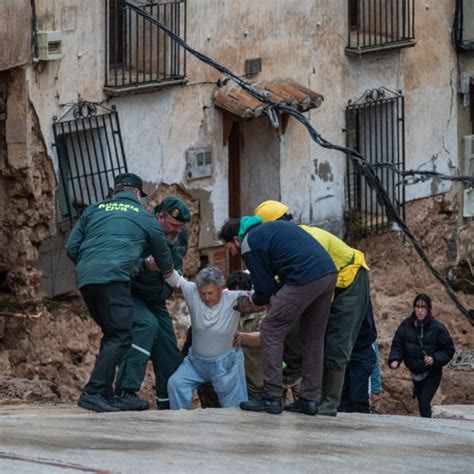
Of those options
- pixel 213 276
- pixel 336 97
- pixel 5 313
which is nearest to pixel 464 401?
pixel 336 97

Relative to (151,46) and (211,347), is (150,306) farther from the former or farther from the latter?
(151,46)

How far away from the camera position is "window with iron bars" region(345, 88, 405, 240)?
20297 mm

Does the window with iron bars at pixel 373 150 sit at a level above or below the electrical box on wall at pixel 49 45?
below

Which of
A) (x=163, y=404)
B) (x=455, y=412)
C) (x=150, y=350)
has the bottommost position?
(x=455, y=412)

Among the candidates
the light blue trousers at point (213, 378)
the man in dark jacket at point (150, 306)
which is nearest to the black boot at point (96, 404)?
the man in dark jacket at point (150, 306)

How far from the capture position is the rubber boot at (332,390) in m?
12.7

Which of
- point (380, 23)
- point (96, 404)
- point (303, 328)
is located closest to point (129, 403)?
point (96, 404)

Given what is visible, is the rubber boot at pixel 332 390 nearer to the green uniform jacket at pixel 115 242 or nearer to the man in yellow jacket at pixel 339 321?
the man in yellow jacket at pixel 339 321

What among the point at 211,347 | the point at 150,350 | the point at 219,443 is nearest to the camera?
the point at 219,443

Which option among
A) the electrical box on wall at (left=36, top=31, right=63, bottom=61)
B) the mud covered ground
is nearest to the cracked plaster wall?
the electrical box on wall at (left=36, top=31, right=63, bottom=61)

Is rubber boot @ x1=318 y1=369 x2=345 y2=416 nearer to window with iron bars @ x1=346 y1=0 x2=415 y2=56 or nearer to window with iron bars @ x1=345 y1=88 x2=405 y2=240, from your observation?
window with iron bars @ x1=345 y1=88 x2=405 y2=240

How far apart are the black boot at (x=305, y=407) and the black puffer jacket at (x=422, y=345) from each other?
352 centimetres

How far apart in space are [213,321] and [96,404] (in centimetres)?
114

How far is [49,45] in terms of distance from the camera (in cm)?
1584
